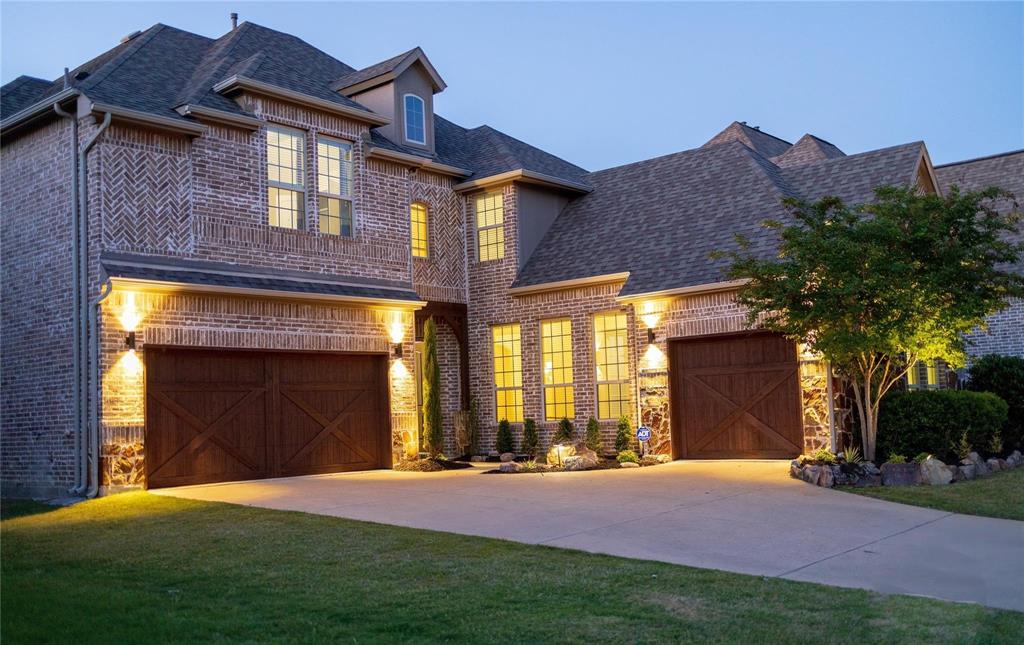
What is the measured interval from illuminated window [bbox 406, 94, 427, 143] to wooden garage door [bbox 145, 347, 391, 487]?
17.6 ft

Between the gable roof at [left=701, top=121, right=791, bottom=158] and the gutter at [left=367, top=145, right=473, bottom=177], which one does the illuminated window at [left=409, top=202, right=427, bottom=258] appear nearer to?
the gutter at [left=367, top=145, right=473, bottom=177]

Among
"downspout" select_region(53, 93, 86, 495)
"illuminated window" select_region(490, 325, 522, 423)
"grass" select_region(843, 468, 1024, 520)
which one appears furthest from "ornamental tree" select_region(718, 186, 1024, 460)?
"downspout" select_region(53, 93, 86, 495)

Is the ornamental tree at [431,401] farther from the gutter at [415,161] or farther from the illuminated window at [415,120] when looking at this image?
the illuminated window at [415,120]

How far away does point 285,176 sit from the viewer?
16.9 meters

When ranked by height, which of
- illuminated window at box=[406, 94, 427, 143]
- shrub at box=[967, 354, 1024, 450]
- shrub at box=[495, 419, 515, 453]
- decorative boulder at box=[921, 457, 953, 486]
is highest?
illuminated window at box=[406, 94, 427, 143]

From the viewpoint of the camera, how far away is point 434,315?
20.8 m

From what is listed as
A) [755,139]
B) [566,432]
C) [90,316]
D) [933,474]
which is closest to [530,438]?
[566,432]

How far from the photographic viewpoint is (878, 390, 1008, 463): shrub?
47.4 feet

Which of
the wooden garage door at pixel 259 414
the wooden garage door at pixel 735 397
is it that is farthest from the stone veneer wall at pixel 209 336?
the wooden garage door at pixel 735 397

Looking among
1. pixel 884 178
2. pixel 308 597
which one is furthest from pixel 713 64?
pixel 308 597

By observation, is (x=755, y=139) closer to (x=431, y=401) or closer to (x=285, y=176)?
(x=431, y=401)

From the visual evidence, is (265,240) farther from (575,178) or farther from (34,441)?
(575,178)

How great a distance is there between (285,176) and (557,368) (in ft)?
22.6

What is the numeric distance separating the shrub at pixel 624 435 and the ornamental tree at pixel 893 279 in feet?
16.4
